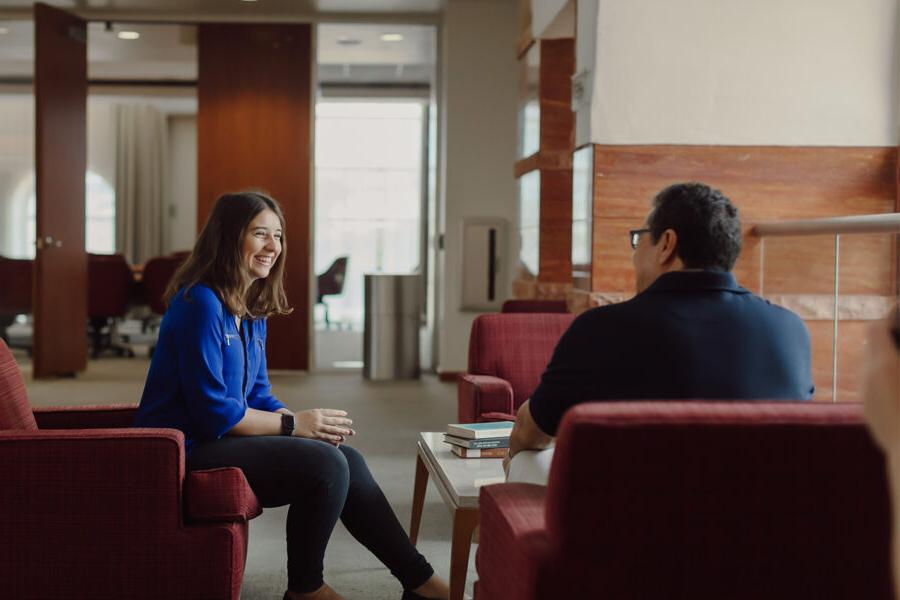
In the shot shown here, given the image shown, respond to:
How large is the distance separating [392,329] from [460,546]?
6231 millimetres

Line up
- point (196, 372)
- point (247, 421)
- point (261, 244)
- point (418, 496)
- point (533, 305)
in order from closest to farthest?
point (196, 372) → point (247, 421) → point (261, 244) → point (418, 496) → point (533, 305)

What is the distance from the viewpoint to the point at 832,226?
3.83m

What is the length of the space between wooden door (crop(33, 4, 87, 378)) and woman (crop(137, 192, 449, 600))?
5.59m

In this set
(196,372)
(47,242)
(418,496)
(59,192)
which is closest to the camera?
(196,372)

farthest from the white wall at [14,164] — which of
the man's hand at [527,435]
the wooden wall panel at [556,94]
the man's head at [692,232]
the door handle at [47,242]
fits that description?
the man's head at [692,232]

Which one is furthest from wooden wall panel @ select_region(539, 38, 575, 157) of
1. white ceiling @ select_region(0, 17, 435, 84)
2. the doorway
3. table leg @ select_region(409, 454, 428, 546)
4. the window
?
the window

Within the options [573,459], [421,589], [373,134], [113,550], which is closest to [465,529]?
[421,589]

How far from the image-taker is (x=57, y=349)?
8.23 m

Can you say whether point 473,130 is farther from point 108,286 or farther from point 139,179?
point 139,179

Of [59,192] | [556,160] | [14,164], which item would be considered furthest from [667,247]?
[14,164]

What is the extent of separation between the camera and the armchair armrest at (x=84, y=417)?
2.94 m

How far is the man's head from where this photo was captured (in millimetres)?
2125

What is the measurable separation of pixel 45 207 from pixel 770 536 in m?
7.31

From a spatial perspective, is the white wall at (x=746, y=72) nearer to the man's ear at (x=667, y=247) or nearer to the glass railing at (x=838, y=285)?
the glass railing at (x=838, y=285)
